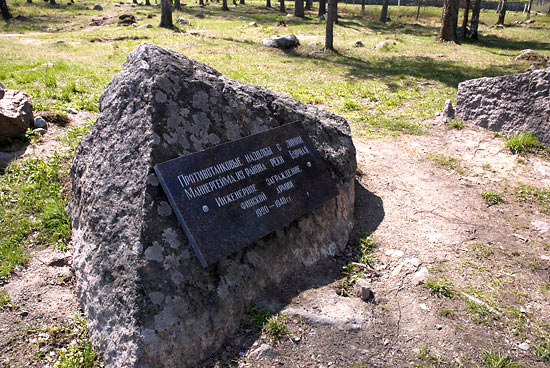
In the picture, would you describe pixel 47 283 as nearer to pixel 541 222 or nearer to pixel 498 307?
pixel 498 307

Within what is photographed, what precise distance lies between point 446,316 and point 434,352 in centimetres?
45

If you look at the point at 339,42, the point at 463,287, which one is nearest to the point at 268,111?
the point at 463,287

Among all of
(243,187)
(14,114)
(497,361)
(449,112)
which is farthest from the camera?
(449,112)

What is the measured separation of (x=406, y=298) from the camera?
3.83 metres

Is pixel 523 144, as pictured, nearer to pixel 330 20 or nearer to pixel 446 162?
pixel 446 162

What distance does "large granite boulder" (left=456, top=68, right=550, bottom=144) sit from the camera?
23.0 feet

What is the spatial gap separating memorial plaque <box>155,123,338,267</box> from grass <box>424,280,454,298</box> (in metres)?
1.43

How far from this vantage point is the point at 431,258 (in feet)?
14.3

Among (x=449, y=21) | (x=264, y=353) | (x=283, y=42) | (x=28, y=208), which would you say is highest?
(x=449, y=21)

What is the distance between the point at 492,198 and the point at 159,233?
485cm

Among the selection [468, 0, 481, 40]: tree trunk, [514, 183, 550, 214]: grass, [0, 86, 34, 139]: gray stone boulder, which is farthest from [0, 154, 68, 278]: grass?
[468, 0, 481, 40]: tree trunk

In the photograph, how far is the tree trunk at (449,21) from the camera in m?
19.2

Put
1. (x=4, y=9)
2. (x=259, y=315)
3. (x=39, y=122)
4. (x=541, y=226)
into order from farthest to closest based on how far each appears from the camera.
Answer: (x=4, y=9)
(x=39, y=122)
(x=541, y=226)
(x=259, y=315)

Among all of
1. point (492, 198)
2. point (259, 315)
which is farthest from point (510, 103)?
point (259, 315)
